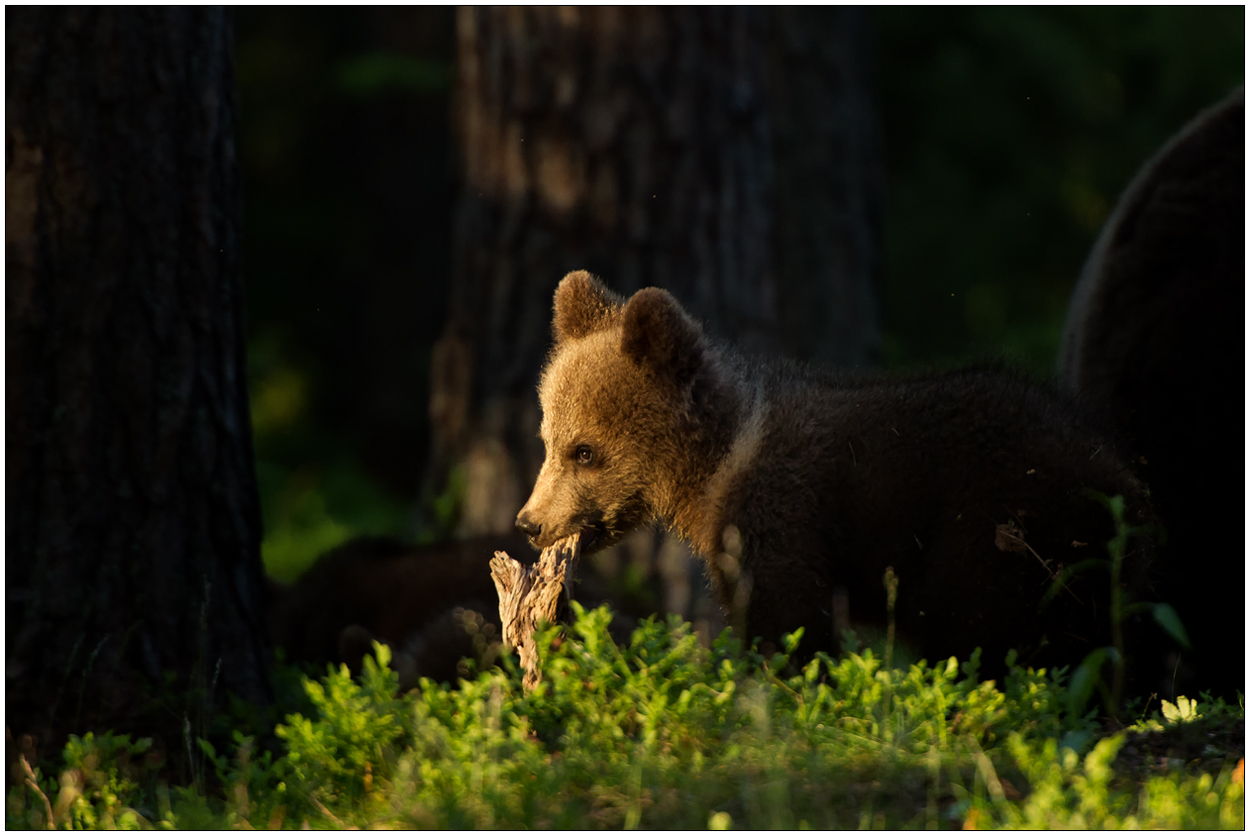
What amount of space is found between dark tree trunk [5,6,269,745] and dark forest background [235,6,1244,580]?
223 inches

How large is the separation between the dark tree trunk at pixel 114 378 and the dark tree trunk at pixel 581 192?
2707 millimetres

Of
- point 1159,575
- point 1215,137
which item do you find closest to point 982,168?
point 1215,137

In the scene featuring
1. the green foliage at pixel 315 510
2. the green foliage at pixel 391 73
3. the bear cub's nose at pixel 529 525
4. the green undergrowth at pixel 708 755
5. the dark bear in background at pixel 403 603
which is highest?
the green foliage at pixel 391 73

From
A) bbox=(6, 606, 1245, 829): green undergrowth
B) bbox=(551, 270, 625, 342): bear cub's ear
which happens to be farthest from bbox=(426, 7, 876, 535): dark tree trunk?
bbox=(6, 606, 1245, 829): green undergrowth

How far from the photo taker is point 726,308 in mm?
7578

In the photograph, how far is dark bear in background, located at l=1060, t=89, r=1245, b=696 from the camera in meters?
4.88

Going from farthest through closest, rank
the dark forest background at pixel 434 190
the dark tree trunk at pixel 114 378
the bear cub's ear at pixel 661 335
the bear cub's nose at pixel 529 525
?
the dark forest background at pixel 434 190, the dark tree trunk at pixel 114 378, the bear cub's nose at pixel 529 525, the bear cub's ear at pixel 661 335

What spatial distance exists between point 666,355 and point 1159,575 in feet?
6.22

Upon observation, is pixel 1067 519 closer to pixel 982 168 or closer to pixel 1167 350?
pixel 1167 350

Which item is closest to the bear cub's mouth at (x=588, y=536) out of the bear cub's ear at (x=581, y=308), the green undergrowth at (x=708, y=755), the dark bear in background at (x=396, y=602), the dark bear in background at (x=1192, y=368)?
the green undergrowth at (x=708, y=755)

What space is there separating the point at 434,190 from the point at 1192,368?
12827 mm

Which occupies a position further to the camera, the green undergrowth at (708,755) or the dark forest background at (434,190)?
the dark forest background at (434,190)

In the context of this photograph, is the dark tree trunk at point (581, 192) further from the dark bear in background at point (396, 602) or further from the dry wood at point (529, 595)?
the dry wood at point (529, 595)

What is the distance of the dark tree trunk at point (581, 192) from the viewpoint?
755 cm
